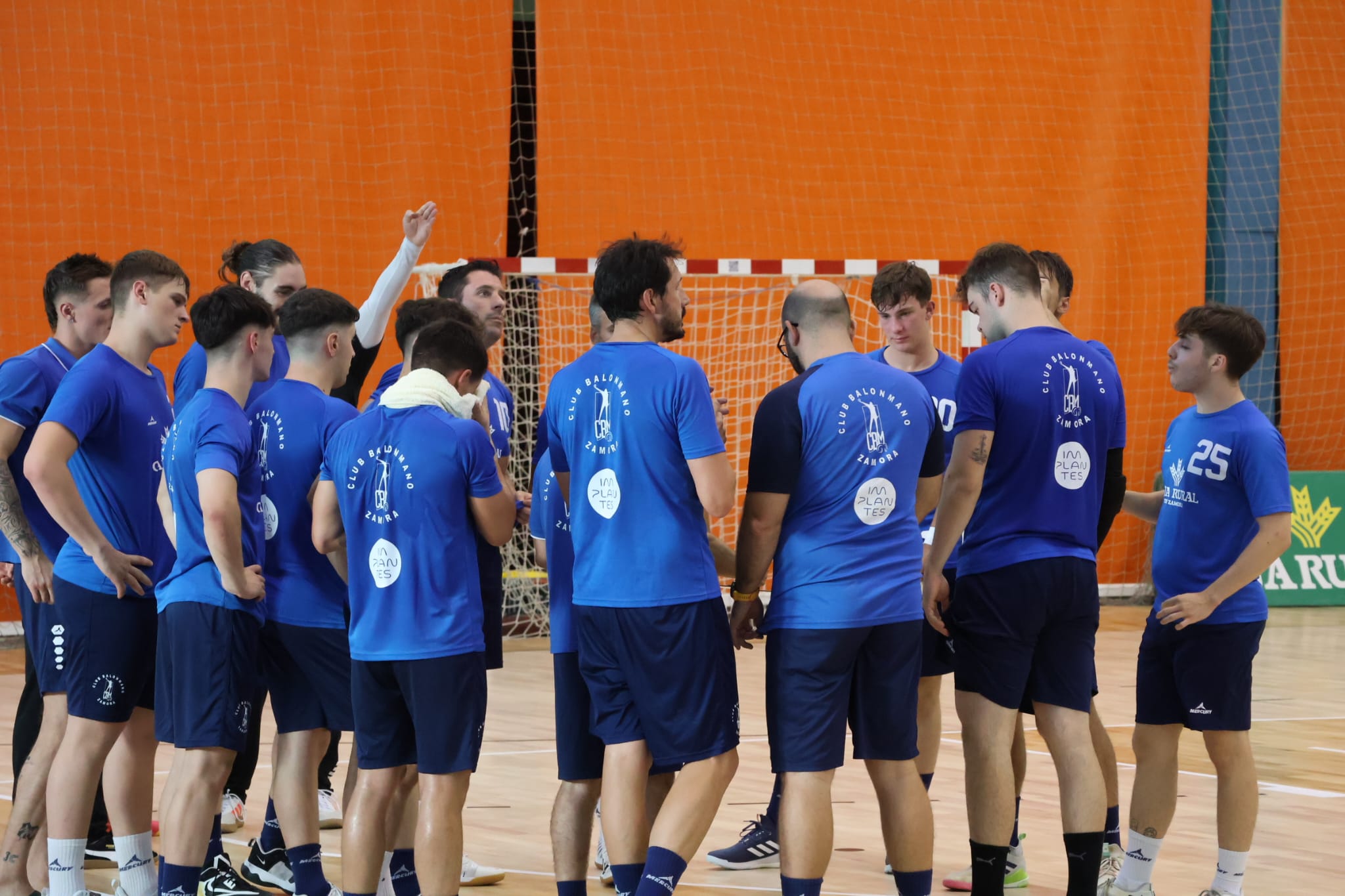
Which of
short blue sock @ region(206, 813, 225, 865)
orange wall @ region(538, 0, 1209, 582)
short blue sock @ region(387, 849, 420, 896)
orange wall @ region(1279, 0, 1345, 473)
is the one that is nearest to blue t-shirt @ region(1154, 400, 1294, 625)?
short blue sock @ region(387, 849, 420, 896)

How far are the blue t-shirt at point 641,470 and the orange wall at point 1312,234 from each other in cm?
1157

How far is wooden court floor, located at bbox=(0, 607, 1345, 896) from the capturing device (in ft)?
17.4

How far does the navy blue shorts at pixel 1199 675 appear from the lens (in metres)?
4.82

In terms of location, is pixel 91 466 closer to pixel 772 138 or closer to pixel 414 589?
pixel 414 589

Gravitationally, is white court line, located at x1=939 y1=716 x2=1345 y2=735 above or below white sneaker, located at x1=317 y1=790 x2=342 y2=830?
below

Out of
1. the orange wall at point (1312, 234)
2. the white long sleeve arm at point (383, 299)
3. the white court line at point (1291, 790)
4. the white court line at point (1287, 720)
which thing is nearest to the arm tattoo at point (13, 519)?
the white long sleeve arm at point (383, 299)

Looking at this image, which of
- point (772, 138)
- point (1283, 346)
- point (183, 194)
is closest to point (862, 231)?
point (772, 138)

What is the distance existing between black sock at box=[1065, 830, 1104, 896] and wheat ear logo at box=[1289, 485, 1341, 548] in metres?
9.71

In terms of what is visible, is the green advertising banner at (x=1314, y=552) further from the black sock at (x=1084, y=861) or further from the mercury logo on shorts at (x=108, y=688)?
the mercury logo on shorts at (x=108, y=688)

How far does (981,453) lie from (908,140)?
9.22 m

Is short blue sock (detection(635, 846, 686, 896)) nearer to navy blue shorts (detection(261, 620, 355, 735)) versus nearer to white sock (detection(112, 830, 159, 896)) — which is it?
navy blue shorts (detection(261, 620, 355, 735))

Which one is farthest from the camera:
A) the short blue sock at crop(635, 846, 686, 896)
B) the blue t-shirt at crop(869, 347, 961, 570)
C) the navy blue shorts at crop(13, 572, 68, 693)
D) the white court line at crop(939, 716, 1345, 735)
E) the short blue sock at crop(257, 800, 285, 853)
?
the white court line at crop(939, 716, 1345, 735)

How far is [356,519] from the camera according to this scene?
4238mm

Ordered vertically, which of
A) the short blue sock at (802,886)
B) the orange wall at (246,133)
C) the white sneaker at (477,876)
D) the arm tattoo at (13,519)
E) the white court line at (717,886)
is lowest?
the white court line at (717,886)
